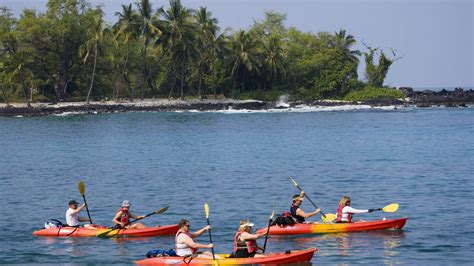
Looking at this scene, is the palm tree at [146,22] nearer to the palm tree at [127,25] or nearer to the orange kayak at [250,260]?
the palm tree at [127,25]

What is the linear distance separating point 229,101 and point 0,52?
90.3 feet

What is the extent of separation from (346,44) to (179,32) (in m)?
30.1

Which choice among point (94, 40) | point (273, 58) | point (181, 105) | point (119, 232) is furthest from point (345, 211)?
point (273, 58)

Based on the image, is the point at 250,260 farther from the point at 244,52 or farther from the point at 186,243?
the point at 244,52

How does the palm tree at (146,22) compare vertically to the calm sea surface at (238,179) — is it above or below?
above

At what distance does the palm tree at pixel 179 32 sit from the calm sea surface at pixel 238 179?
55.1ft

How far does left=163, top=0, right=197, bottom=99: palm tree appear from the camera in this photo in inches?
3952

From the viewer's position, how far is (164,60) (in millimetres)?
111062

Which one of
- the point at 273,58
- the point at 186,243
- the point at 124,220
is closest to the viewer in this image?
the point at 186,243

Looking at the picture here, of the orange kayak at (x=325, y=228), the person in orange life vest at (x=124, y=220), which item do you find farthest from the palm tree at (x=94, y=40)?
the orange kayak at (x=325, y=228)

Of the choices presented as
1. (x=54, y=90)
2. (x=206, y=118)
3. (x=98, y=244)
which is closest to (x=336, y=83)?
(x=206, y=118)

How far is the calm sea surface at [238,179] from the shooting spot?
86.3ft

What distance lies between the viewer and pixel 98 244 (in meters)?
26.8

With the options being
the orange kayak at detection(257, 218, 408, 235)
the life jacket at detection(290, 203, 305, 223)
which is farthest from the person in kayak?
the life jacket at detection(290, 203, 305, 223)
